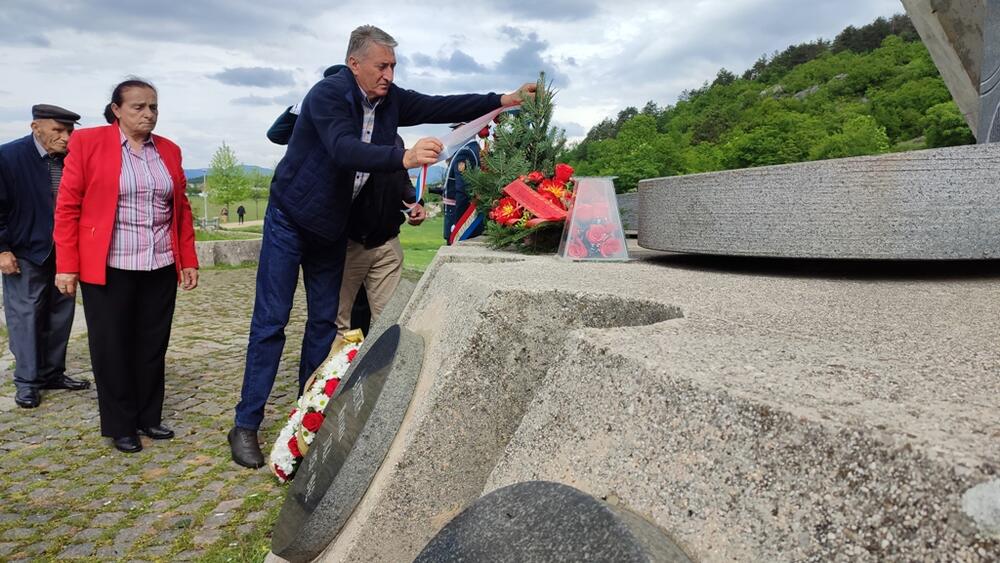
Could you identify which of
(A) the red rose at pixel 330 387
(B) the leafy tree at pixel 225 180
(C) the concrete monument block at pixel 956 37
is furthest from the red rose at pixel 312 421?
(B) the leafy tree at pixel 225 180

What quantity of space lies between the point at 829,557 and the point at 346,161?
8.41 feet

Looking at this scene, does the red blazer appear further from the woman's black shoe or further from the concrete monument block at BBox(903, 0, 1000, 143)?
the concrete monument block at BBox(903, 0, 1000, 143)

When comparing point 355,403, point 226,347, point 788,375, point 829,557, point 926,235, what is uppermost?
point 926,235

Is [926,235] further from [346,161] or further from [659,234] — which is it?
[346,161]

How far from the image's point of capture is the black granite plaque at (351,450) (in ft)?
7.02

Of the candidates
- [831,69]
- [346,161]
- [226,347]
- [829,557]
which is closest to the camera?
[829,557]

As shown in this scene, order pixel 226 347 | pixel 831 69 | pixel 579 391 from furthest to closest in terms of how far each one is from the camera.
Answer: pixel 831 69, pixel 226 347, pixel 579 391

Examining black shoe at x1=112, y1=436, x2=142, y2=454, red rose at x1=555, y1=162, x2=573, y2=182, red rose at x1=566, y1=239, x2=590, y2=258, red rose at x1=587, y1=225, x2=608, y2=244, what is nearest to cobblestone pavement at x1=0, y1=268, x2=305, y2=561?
black shoe at x1=112, y1=436, x2=142, y2=454

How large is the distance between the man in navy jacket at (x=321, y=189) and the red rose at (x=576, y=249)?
0.99m

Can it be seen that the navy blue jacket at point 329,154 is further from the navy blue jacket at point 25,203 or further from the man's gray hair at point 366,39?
the navy blue jacket at point 25,203

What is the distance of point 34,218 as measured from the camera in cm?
518

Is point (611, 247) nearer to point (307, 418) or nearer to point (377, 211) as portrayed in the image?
point (377, 211)

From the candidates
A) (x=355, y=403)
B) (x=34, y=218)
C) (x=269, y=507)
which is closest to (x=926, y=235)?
(x=355, y=403)

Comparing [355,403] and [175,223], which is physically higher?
[175,223]
